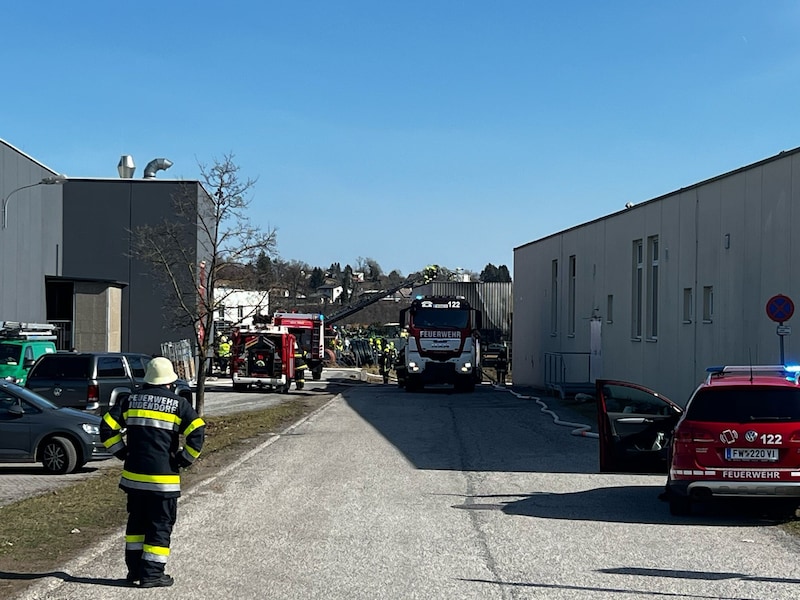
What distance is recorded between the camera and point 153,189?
2106 inches

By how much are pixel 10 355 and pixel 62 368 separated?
448cm

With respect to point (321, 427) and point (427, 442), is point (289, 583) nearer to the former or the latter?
point (427, 442)

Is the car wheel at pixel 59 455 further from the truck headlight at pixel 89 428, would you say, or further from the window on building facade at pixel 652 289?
the window on building facade at pixel 652 289

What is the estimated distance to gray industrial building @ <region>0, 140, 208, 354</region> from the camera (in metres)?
46.7

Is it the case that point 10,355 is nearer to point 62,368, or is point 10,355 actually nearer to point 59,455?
point 62,368

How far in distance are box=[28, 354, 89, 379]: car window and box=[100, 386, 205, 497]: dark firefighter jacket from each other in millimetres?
13256

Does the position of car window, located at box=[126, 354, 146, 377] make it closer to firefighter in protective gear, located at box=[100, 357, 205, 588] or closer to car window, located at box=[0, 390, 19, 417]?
car window, located at box=[0, 390, 19, 417]

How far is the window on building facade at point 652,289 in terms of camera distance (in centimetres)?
3203

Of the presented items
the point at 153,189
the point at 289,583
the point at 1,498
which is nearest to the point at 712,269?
the point at 1,498

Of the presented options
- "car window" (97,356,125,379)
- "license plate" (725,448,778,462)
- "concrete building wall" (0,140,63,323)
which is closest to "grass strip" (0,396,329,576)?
"car window" (97,356,125,379)

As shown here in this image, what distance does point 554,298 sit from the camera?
157 feet

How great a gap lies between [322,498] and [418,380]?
91.9ft

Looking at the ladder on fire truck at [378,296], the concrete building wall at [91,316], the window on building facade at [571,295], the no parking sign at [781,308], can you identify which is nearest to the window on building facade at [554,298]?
the window on building facade at [571,295]

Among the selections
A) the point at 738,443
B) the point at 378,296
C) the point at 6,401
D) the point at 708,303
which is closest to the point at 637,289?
the point at 708,303
